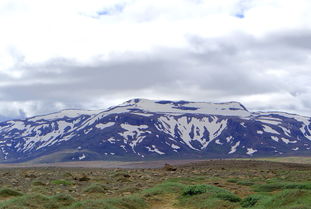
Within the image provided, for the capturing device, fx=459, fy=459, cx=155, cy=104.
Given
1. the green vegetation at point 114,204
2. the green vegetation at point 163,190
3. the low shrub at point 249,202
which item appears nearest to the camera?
the green vegetation at point 114,204

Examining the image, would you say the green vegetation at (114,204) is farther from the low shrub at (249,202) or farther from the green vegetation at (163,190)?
the low shrub at (249,202)

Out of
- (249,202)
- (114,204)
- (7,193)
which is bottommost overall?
(249,202)

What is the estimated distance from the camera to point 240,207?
919 inches

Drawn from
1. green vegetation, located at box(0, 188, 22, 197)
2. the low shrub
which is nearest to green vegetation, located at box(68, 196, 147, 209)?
the low shrub

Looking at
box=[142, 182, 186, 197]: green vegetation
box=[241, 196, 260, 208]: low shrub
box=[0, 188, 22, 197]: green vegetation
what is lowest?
box=[241, 196, 260, 208]: low shrub

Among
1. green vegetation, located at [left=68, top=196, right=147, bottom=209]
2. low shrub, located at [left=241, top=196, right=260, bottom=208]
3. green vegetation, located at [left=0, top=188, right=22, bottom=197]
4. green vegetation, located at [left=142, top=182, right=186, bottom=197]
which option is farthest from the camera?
green vegetation, located at [left=0, top=188, right=22, bottom=197]

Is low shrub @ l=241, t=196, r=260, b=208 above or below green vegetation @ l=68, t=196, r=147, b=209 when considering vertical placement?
below

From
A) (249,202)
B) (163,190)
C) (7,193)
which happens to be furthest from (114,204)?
(7,193)

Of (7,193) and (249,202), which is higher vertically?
(7,193)

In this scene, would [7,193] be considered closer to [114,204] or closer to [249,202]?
[114,204]

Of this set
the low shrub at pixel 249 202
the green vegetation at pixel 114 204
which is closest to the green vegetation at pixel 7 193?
the green vegetation at pixel 114 204

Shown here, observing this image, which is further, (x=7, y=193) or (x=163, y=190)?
(x=163, y=190)

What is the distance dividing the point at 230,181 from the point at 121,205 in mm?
18584

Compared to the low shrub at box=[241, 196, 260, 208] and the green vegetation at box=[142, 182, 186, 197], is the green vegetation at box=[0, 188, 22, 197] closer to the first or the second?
the green vegetation at box=[142, 182, 186, 197]
